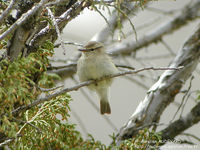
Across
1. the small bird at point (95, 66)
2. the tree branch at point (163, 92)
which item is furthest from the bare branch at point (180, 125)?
the small bird at point (95, 66)

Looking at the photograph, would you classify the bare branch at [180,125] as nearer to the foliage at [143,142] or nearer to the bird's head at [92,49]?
the foliage at [143,142]

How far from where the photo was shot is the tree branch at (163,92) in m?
3.66

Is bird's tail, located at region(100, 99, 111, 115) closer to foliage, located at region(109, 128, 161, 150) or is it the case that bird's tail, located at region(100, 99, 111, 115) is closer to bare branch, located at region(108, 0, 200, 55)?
bare branch, located at region(108, 0, 200, 55)

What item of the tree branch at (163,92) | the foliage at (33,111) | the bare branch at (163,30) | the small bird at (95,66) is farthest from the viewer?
the bare branch at (163,30)

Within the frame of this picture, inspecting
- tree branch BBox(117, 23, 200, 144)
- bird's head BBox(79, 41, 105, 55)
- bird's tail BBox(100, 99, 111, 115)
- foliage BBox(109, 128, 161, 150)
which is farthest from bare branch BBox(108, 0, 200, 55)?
foliage BBox(109, 128, 161, 150)

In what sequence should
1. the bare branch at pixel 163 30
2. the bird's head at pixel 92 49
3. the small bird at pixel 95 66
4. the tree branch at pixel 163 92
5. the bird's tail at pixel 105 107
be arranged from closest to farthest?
the tree branch at pixel 163 92 < the small bird at pixel 95 66 < the bird's head at pixel 92 49 < the bird's tail at pixel 105 107 < the bare branch at pixel 163 30

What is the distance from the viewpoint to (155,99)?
3777 millimetres

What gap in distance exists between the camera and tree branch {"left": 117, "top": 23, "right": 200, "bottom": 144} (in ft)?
12.0

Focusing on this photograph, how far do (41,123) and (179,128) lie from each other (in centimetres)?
175

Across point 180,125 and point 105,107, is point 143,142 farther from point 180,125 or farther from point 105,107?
point 105,107

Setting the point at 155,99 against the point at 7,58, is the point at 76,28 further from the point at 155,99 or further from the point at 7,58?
the point at 7,58

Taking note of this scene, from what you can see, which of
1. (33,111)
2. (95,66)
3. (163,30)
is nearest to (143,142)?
(33,111)

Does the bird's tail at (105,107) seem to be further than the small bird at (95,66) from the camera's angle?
Yes

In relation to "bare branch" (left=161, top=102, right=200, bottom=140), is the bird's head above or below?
above
